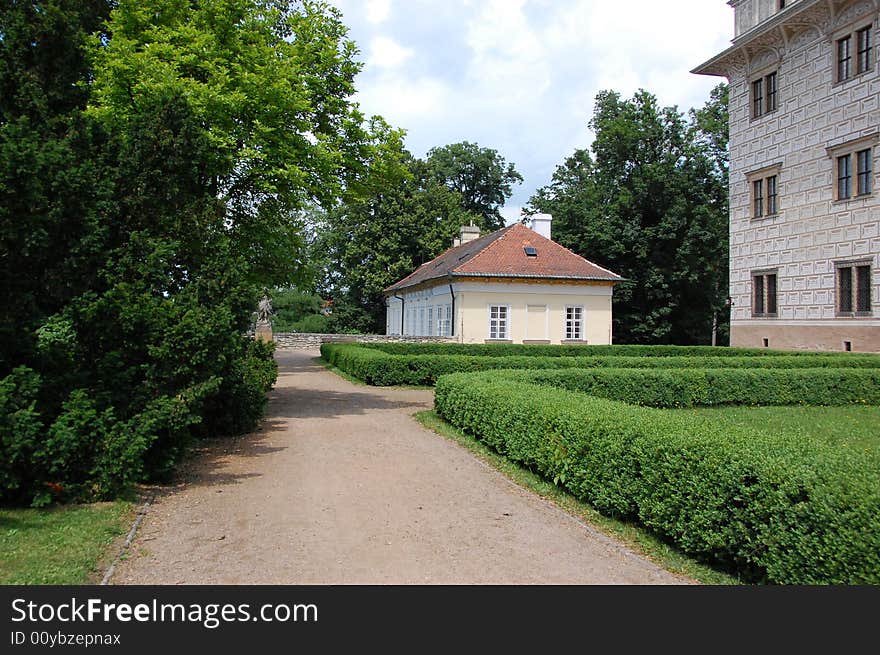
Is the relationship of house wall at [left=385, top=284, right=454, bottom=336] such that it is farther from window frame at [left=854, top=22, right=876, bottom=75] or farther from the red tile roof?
window frame at [left=854, top=22, right=876, bottom=75]

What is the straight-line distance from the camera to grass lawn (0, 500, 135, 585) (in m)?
5.17

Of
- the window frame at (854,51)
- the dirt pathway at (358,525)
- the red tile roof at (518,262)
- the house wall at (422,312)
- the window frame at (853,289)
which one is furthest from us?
the house wall at (422,312)

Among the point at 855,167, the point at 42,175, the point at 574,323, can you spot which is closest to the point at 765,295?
the point at 855,167

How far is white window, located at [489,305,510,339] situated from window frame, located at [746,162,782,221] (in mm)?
12608

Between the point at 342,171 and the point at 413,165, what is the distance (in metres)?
38.6

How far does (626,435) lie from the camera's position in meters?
7.06

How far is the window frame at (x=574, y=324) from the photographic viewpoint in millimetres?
34162

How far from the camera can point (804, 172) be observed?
3003cm

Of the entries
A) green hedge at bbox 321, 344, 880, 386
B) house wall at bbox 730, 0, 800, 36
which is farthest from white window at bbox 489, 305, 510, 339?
house wall at bbox 730, 0, 800, 36

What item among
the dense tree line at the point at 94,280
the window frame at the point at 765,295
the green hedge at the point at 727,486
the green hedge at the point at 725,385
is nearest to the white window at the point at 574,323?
the window frame at the point at 765,295

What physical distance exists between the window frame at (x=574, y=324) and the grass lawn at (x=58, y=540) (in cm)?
2847

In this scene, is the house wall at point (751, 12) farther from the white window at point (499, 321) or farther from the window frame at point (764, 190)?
the white window at point (499, 321)

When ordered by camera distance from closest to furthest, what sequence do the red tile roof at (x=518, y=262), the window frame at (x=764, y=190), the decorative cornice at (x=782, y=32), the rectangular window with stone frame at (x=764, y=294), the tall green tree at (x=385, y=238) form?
the decorative cornice at (x=782, y=32) < the window frame at (x=764, y=190) < the rectangular window with stone frame at (x=764, y=294) < the red tile roof at (x=518, y=262) < the tall green tree at (x=385, y=238)

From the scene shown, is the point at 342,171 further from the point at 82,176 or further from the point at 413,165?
the point at 413,165
